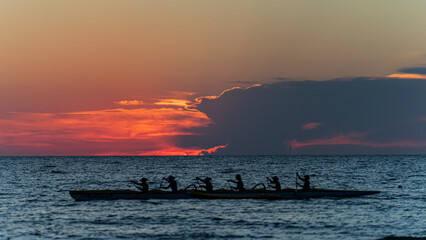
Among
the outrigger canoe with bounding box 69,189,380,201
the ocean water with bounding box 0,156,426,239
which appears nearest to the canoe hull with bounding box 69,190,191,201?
the outrigger canoe with bounding box 69,189,380,201

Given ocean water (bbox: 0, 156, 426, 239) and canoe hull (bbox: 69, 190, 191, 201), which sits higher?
canoe hull (bbox: 69, 190, 191, 201)

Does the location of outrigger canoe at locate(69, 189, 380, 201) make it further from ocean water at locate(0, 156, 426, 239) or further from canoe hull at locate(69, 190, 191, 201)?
ocean water at locate(0, 156, 426, 239)

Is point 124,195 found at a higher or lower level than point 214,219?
higher

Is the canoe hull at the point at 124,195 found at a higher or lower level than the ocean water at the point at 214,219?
higher

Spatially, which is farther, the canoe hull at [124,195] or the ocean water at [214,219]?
the canoe hull at [124,195]

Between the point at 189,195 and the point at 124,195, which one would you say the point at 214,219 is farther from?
the point at 124,195

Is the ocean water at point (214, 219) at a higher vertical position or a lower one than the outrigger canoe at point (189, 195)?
lower

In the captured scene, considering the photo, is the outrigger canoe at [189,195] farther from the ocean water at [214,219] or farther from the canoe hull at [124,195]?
the ocean water at [214,219]

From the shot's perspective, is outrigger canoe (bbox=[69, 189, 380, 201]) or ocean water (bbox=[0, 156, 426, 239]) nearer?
ocean water (bbox=[0, 156, 426, 239])

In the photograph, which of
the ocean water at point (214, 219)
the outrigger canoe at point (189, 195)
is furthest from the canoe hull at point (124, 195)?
the ocean water at point (214, 219)

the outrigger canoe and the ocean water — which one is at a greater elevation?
the outrigger canoe

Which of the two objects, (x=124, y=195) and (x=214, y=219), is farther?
(x=124, y=195)

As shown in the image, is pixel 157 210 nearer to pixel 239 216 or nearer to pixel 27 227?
pixel 239 216

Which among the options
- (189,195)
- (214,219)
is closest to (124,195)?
(189,195)
